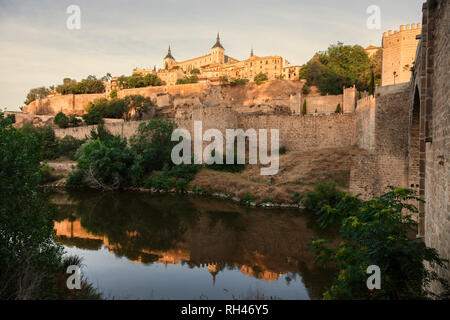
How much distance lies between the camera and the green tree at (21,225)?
5168 mm

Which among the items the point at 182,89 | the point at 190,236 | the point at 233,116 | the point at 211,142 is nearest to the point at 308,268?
the point at 190,236

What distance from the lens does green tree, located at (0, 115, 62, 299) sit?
517 centimetres

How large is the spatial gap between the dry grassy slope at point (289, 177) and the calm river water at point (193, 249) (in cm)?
187

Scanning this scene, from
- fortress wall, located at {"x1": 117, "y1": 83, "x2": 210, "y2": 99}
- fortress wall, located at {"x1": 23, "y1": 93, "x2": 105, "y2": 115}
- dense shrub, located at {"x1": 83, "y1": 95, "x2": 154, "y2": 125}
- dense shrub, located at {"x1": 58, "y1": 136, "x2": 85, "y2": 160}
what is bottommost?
dense shrub, located at {"x1": 58, "y1": 136, "x2": 85, "y2": 160}

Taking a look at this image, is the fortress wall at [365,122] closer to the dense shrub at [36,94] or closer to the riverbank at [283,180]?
the riverbank at [283,180]

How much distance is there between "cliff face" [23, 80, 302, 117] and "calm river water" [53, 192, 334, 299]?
23925 millimetres

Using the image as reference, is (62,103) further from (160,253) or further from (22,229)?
(22,229)

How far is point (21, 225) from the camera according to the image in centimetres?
572

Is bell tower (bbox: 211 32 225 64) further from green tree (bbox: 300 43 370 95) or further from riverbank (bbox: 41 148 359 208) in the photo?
riverbank (bbox: 41 148 359 208)

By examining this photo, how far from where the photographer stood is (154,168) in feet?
81.6

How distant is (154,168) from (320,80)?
25774mm

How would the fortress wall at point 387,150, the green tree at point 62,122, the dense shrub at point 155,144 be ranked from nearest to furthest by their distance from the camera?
1. the fortress wall at point 387,150
2. the dense shrub at point 155,144
3. the green tree at point 62,122

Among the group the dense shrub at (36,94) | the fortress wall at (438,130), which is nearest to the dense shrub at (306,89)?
the fortress wall at (438,130)

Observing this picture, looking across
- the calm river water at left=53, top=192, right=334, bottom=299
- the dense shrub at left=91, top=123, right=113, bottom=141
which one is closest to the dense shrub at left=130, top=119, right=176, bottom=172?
the dense shrub at left=91, top=123, right=113, bottom=141
